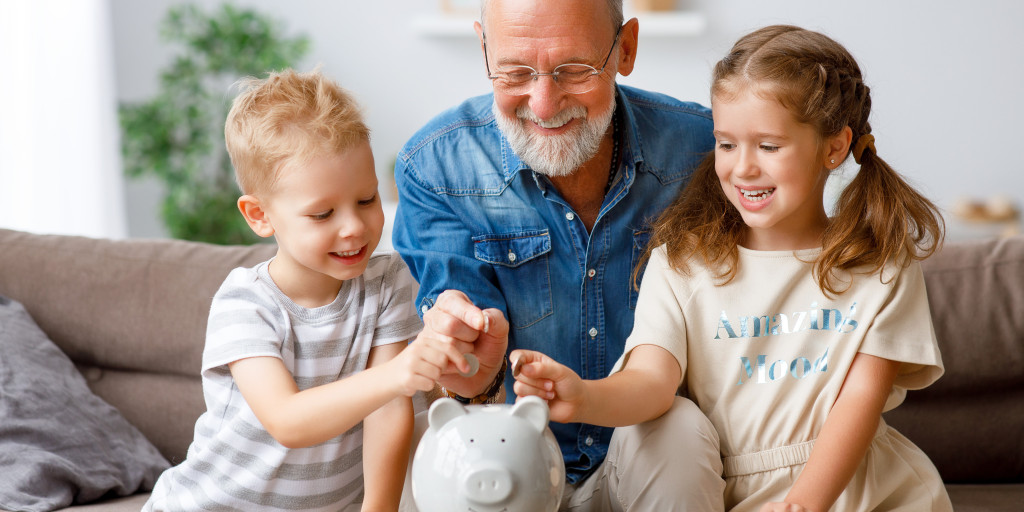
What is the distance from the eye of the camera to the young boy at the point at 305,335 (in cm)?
138

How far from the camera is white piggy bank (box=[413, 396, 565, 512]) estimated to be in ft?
3.51

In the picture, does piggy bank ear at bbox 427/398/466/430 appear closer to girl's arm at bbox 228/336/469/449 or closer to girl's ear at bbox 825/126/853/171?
girl's arm at bbox 228/336/469/449

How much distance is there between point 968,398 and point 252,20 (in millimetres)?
3312

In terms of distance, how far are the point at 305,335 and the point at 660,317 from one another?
0.58 metres

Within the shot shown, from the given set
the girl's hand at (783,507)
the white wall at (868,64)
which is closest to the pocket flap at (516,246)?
the girl's hand at (783,507)

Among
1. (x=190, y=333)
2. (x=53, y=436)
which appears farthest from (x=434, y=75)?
(x=53, y=436)

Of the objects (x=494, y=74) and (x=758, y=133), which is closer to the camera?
(x=758, y=133)

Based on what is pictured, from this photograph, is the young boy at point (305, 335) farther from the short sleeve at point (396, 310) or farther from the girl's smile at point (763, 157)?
the girl's smile at point (763, 157)

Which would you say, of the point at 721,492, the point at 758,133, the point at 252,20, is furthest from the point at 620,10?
the point at 252,20

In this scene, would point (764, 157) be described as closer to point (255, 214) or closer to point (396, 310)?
point (396, 310)

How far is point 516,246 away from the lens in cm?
181

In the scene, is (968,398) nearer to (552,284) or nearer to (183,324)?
(552,284)

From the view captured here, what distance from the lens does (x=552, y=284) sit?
181 cm

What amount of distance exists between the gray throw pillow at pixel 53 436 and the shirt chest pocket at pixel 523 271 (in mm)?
909
